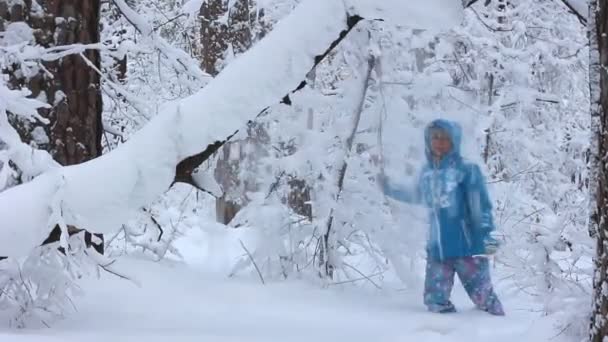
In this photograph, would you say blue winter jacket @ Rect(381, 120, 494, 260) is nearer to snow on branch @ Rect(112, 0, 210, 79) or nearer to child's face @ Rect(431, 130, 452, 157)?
child's face @ Rect(431, 130, 452, 157)

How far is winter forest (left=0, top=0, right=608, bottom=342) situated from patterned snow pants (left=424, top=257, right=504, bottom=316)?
15 mm

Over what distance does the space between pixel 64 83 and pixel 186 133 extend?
158 centimetres

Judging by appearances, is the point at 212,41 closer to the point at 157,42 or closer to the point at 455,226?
the point at 157,42

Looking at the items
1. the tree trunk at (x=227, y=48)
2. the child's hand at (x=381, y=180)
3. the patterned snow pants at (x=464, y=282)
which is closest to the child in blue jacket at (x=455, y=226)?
the patterned snow pants at (x=464, y=282)

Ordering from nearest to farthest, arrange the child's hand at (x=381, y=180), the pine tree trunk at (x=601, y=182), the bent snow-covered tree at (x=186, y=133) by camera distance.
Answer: the pine tree trunk at (x=601, y=182) < the bent snow-covered tree at (x=186, y=133) < the child's hand at (x=381, y=180)

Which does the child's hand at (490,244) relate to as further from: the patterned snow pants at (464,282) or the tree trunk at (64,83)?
the tree trunk at (64,83)

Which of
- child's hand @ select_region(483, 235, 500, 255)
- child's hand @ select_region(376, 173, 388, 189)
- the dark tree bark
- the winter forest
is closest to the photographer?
the winter forest

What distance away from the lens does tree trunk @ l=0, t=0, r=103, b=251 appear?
4453mm

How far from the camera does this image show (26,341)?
10.5 feet

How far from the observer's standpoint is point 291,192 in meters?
6.69

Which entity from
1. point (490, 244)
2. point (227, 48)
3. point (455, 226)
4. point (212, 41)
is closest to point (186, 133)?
point (455, 226)

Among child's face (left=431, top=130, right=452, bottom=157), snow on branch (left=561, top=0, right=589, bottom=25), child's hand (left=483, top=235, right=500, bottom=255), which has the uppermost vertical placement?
snow on branch (left=561, top=0, right=589, bottom=25)

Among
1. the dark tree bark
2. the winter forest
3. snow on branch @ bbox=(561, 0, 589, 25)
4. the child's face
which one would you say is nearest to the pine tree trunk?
the winter forest

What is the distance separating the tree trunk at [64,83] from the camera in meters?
4.45
